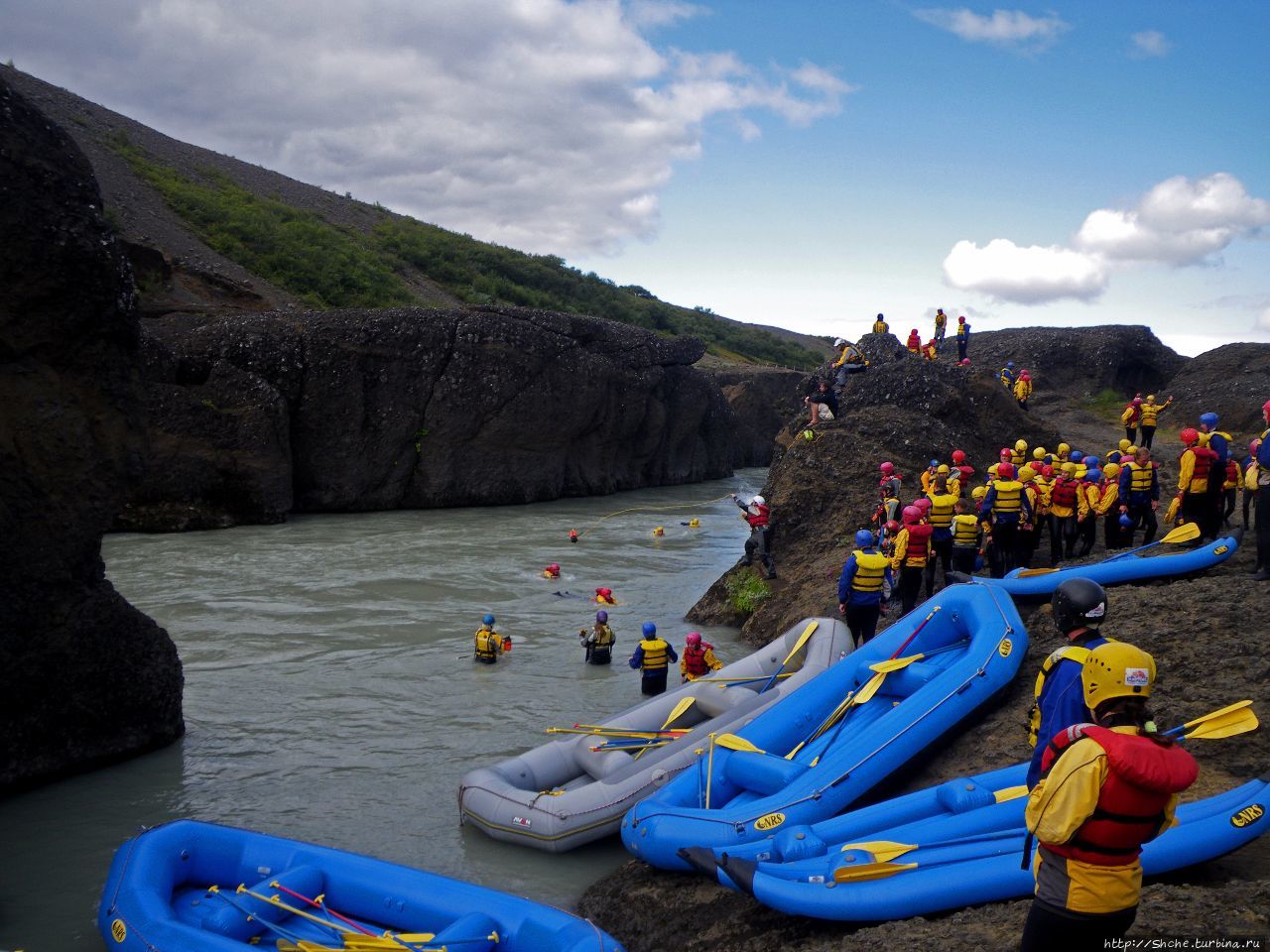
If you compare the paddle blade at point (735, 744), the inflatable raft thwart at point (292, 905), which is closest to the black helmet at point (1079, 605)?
the inflatable raft thwart at point (292, 905)

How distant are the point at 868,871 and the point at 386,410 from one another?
2103cm

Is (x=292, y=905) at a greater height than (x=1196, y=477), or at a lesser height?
lesser

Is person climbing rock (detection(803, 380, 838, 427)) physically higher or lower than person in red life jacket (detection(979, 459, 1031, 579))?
higher

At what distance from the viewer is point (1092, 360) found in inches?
1102

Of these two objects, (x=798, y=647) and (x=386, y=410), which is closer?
(x=798, y=647)

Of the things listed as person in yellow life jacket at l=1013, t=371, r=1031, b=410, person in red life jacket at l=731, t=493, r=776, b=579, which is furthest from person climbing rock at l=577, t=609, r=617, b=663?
person in yellow life jacket at l=1013, t=371, r=1031, b=410

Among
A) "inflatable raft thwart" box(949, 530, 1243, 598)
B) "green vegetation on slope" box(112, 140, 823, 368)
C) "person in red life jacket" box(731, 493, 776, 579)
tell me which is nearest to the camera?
"inflatable raft thwart" box(949, 530, 1243, 598)

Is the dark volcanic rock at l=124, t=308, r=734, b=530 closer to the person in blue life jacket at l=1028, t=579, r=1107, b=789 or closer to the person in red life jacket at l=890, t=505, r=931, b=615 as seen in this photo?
the person in red life jacket at l=890, t=505, r=931, b=615

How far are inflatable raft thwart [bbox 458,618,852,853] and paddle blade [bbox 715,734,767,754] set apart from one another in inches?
16.2

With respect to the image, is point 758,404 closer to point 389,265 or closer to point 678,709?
point 389,265

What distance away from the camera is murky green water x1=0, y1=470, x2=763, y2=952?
714cm

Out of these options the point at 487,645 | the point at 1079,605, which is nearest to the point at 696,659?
the point at 487,645

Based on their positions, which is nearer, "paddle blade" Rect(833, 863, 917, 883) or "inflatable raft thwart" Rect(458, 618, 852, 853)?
"paddle blade" Rect(833, 863, 917, 883)

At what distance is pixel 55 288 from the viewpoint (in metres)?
8.09
